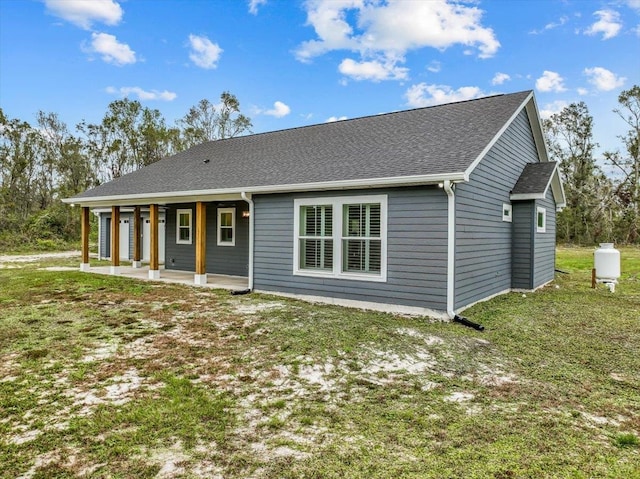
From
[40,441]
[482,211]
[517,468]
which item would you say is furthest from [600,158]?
[40,441]

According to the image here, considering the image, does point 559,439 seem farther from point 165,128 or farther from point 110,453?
point 165,128

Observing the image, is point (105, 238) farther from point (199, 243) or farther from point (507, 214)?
point (507, 214)

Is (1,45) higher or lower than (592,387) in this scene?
higher

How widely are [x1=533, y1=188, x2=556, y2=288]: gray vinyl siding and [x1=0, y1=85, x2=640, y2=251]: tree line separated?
16.2 m

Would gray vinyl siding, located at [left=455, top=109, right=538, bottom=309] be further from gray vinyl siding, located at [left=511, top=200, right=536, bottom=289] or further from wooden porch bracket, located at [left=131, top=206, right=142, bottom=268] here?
wooden porch bracket, located at [left=131, top=206, right=142, bottom=268]

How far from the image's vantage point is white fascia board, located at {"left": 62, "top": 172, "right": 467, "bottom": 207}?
20.8 feet

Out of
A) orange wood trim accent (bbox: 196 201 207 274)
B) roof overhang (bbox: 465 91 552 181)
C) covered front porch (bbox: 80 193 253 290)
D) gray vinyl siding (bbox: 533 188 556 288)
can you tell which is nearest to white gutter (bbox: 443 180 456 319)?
roof overhang (bbox: 465 91 552 181)

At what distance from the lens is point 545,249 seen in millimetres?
10500

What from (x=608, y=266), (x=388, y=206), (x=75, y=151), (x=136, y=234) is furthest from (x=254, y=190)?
(x=75, y=151)

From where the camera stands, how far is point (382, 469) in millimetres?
2398

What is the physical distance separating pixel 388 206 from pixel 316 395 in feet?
13.6

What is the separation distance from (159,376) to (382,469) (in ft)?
8.30

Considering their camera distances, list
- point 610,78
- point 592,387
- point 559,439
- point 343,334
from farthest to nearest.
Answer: point 610,78 < point 343,334 < point 592,387 < point 559,439

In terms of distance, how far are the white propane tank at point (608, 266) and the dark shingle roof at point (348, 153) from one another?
4313 millimetres
